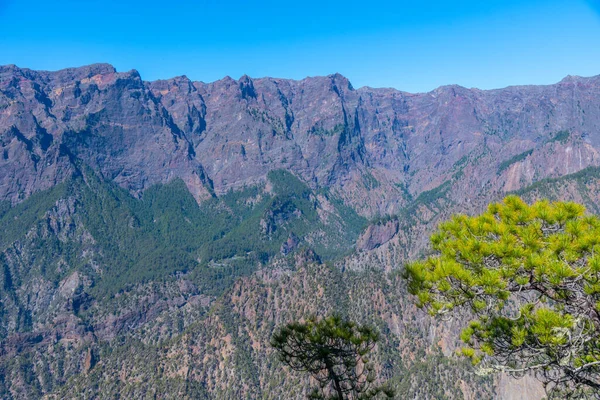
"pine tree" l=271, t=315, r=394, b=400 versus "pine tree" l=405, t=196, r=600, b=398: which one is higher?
"pine tree" l=405, t=196, r=600, b=398

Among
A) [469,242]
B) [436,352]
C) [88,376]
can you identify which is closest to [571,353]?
[469,242]

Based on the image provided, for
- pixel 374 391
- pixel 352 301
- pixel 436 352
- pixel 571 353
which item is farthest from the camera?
pixel 352 301

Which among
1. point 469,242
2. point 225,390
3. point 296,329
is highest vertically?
point 469,242

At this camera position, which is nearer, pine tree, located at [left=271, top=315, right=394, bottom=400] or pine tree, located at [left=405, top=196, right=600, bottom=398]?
pine tree, located at [left=405, top=196, right=600, bottom=398]

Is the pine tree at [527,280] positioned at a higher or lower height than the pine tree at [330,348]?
higher

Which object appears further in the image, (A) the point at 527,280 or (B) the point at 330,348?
(B) the point at 330,348

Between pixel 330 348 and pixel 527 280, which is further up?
pixel 527 280

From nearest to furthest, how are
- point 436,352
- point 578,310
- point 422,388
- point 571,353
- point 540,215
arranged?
point 571,353 < point 578,310 < point 540,215 < point 422,388 < point 436,352

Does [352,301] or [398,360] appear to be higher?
[352,301]

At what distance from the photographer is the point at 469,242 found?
18.3m

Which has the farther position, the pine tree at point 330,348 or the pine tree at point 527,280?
the pine tree at point 330,348

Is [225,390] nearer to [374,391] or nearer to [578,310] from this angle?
[374,391]

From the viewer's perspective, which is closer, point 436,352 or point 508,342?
point 508,342

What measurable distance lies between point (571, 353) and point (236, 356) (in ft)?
498
